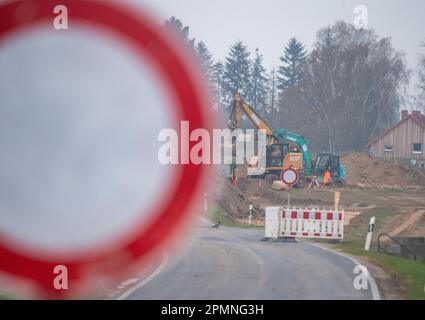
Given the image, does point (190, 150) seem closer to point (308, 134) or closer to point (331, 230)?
point (331, 230)

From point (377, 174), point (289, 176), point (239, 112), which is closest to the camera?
point (289, 176)

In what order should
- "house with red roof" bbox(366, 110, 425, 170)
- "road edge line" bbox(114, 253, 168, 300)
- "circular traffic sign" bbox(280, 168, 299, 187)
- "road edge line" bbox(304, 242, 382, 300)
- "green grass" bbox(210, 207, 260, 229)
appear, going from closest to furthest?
"road edge line" bbox(114, 253, 168, 300) → "road edge line" bbox(304, 242, 382, 300) → "circular traffic sign" bbox(280, 168, 299, 187) → "green grass" bbox(210, 207, 260, 229) → "house with red roof" bbox(366, 110, 425, 170)

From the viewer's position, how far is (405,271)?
13.2m

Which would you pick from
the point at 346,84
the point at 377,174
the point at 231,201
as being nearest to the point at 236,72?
the point at 231,201

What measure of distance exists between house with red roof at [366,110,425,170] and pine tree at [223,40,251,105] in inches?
897

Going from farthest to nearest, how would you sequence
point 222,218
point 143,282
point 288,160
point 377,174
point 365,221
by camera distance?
1. point 377,174
2. point 288,160
3. point 365,221
4. point 222,218
5. point 143,282

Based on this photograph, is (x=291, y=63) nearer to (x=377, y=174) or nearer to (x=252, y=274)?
(x=377, y=174)

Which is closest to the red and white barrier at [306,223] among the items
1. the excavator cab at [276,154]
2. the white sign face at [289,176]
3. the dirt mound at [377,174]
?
the white sign face at [289,176]

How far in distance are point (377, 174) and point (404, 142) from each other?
295 inches

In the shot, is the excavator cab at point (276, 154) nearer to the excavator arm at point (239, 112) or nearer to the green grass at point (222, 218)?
the excavator arm at point (239, 112)

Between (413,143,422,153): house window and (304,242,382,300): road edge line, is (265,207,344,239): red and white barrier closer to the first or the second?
(304,242,382,300): road edge line

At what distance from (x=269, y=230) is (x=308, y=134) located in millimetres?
40350

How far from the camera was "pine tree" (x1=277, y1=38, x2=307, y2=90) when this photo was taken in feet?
148

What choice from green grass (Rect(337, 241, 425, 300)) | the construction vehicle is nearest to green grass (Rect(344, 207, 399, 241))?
green grass (Rect(337, 241, 425, 300))
